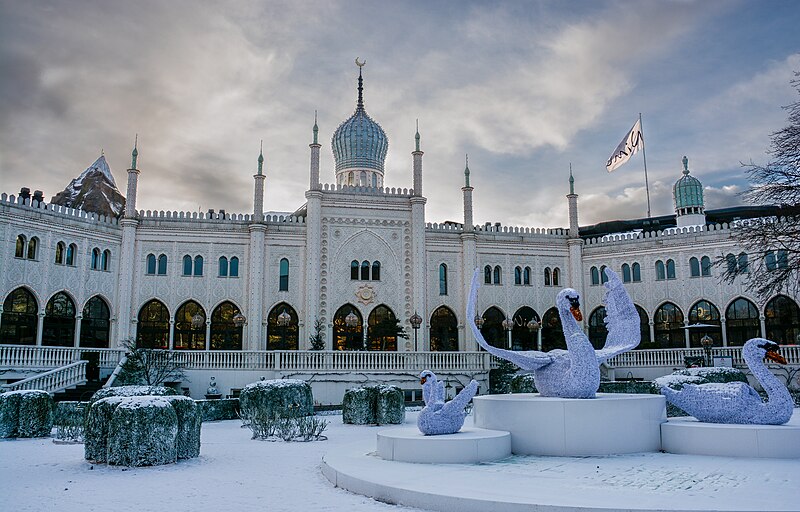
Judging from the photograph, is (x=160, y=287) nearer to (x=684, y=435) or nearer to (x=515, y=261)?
(x=515, y=261)

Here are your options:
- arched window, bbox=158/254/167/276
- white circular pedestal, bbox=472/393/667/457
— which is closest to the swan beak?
white circular pedestal, bbox=472/393/667/457

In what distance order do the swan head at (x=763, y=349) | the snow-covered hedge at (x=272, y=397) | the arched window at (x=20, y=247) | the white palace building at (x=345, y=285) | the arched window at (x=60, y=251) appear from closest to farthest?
the swan head at (x=763, y=349) < the snow-covered hedge at (x=272, y=397) < the arched window at (x=20, y=247) < the white palace building at (x=345, y=285) < the arched window at (x=60, y=251)

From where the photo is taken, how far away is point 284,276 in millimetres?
32844

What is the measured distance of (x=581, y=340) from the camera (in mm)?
12086

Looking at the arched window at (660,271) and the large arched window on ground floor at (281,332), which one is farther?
the arched window at (660,271)

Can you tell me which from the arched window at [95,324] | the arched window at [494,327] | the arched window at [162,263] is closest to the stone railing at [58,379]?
the arched window at [95,324]

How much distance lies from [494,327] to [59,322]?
809 inches

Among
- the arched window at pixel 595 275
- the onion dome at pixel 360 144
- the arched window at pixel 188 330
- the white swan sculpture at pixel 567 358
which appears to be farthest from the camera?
the onion dome at pixel 360 144

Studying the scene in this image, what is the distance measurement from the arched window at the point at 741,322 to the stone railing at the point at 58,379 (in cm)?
2828

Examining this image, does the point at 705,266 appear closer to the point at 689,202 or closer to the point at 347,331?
the point at 689,202

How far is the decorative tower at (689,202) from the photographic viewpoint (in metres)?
39.8

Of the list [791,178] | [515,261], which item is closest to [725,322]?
[515,261]

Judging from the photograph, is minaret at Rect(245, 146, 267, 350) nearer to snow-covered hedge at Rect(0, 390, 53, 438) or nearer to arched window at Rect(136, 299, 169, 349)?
arched window at Rect(136, 299, 169, 349)

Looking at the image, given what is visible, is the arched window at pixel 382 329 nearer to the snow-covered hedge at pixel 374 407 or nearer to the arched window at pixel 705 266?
the snow-covered hedge at pixel 374 407
